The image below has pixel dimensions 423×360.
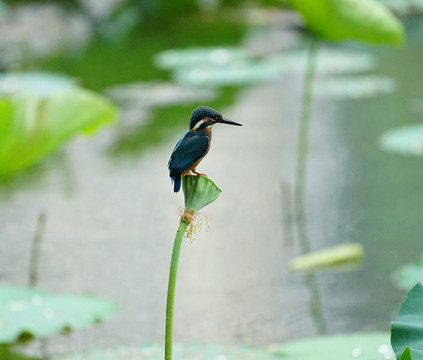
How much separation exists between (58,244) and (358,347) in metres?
1.49

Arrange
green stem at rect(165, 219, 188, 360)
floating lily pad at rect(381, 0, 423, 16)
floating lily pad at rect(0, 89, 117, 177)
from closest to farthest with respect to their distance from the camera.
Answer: green stem at rect(165, 219, 188, 360) → floating lily pad at rect(0, 89, 117, 177) → floating lily pad at rect(381, 0, 423, 16)

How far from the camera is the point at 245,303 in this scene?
2605mm

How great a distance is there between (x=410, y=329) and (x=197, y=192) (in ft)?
1.28

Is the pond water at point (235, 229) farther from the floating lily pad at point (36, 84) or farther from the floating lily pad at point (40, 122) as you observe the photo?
the floating lily pad at point (40, 122)

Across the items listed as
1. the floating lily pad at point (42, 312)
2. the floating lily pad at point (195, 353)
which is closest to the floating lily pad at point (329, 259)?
the floating lily pad at point (42, 312)

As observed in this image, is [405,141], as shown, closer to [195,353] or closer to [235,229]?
[235,229]

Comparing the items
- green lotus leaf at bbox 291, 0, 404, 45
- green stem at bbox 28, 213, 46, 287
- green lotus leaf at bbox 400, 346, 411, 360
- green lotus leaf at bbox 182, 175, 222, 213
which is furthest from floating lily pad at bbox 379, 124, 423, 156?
green lotus leaf at bbox 182, 175, 222, 213

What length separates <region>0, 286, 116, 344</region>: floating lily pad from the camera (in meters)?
2.16

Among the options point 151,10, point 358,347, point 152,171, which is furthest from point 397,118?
point 151,10

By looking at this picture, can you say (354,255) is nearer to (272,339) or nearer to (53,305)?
(272,339)

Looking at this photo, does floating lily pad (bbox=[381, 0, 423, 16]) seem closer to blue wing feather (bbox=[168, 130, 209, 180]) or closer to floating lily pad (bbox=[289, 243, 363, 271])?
floating lily pad (bbox=[289, 243, 363, 271])

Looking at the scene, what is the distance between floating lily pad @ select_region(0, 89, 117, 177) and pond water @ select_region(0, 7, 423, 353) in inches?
19.8

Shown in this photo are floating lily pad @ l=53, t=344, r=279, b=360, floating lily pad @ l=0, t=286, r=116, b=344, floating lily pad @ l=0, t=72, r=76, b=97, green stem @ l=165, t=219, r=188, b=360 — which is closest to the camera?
green stem @ l=165, t=219, r=188, b=360

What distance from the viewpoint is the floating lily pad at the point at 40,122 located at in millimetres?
2314
